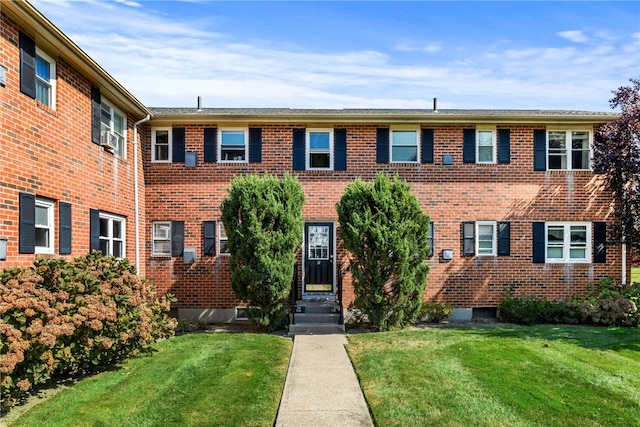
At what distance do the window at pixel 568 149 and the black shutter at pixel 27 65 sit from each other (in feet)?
39.3

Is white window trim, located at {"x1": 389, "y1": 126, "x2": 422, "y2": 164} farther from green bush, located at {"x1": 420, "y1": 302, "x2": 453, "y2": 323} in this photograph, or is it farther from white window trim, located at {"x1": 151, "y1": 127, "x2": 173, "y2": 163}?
white window trim, located at {"x1": 151, "y1": 127, "x2": 173, "y2": 163}

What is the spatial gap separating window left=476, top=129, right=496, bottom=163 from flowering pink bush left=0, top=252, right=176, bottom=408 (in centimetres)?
900

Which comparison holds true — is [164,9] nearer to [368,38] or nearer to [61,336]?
[368,38]

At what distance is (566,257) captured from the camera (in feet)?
40.1

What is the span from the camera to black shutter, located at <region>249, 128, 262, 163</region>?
12.1 meters

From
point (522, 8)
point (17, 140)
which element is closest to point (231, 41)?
point (17, 140)

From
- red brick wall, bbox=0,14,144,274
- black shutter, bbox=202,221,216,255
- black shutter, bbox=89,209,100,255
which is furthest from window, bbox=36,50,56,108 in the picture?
black shutter, bbox=202,221,216,255

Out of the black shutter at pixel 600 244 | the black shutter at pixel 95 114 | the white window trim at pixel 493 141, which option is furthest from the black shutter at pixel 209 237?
the black shutter at pixel 600 244

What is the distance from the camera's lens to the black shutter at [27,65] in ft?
23.8

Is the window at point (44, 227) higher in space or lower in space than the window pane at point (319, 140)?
lower

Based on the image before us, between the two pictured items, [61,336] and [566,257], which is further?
[566,257]

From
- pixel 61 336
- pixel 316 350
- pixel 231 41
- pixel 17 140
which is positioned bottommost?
pixel 316 350

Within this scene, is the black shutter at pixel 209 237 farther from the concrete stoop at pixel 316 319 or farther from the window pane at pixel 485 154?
the window pane at pixel 485 154

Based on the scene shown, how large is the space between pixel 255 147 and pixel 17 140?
5.86 m
